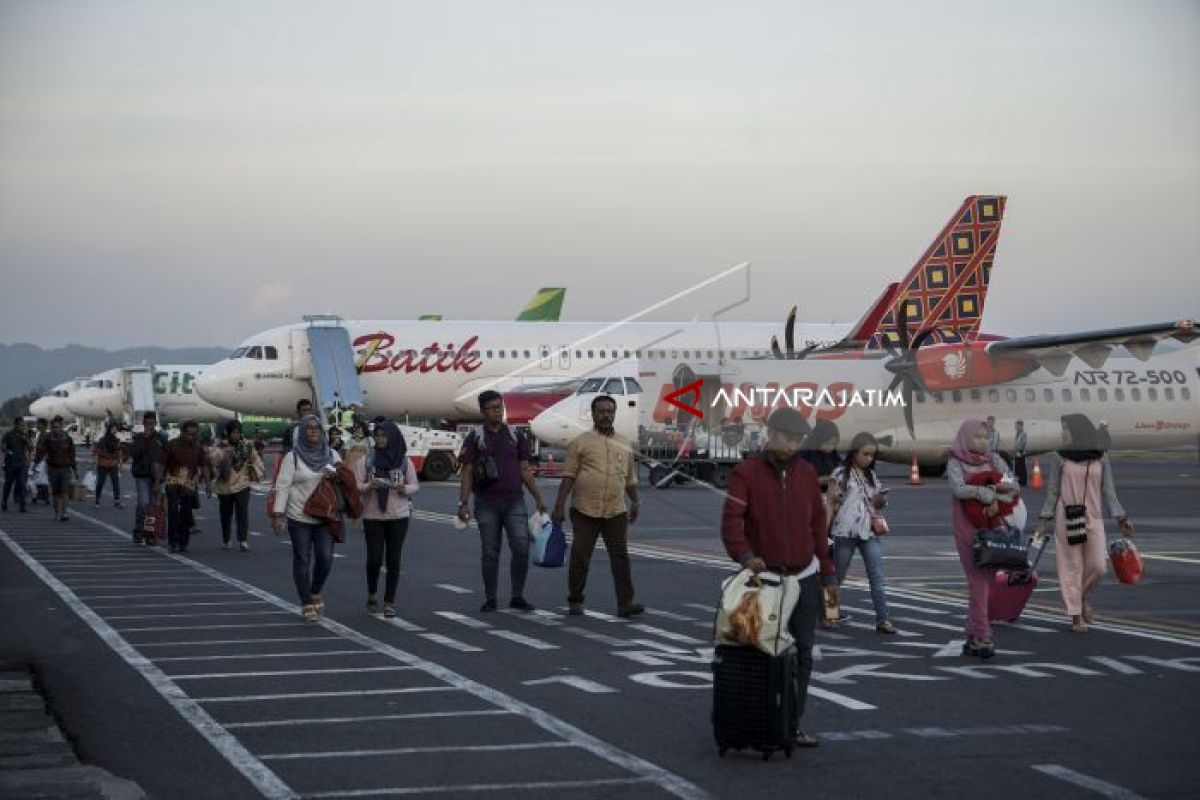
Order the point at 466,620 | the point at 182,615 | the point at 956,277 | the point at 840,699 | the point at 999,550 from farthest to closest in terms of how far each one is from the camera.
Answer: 1. the point at 956,277
2. the point at 182,615
3. the point at 466,620
4. the point at 999,550
5. the point at 840,699

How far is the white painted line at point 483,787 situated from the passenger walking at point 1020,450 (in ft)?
103

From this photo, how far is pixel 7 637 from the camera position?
45.6ft

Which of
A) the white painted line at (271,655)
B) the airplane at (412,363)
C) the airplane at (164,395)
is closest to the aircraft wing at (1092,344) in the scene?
the airplane at (412,363)

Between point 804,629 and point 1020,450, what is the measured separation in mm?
31348

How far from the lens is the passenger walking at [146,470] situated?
2434 centimetres

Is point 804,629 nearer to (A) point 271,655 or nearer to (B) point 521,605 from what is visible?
(A) point 271,655

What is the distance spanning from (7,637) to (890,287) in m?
32.5

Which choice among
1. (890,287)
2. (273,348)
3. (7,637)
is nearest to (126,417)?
(273,348)

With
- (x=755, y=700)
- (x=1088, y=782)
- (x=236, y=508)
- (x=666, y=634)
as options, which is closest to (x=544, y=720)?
(x=755, y=700)

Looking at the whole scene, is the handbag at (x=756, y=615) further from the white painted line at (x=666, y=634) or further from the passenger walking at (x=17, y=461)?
the passenger walking at (x=17, y=461)

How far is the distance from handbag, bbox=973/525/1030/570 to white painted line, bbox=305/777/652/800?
501 cm

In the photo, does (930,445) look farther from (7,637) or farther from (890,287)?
(7,637)

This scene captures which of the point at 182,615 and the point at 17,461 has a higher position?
the point at 17,461

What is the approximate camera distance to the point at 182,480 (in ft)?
77.4
